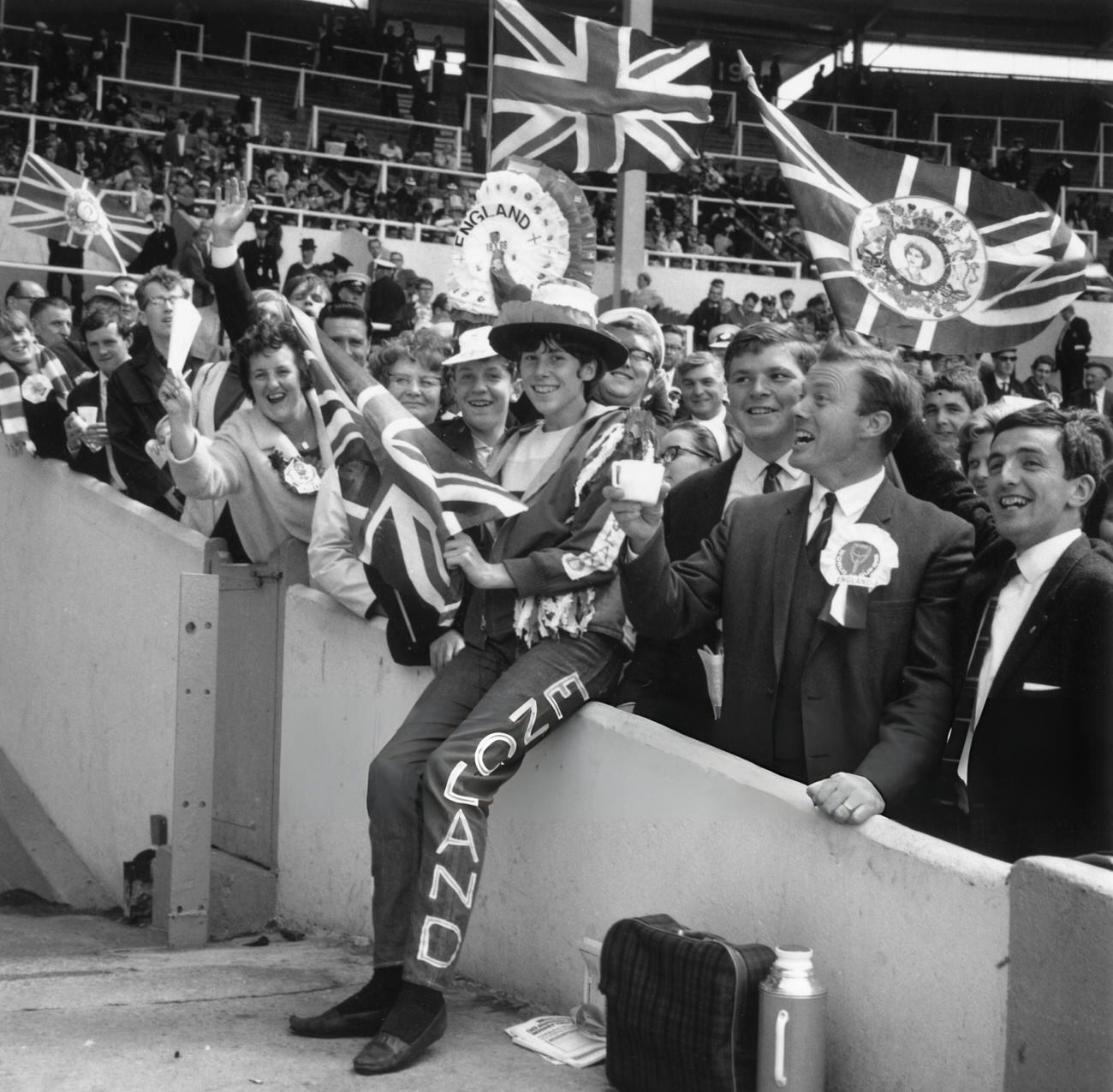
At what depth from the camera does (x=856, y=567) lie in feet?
12.4

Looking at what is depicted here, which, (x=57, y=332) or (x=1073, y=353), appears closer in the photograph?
(x=57, y=332)

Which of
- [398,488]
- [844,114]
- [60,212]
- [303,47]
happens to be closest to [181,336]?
[398,488]

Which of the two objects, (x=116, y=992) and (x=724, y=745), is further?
(x=116, y=992)

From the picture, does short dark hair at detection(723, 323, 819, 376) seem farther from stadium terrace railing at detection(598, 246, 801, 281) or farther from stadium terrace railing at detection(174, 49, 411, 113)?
stadium terrace railing at detection(174, 49, 411, 113)

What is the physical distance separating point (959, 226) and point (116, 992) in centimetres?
390

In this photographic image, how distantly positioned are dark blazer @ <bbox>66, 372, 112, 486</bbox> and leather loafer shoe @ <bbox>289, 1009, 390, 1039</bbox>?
440 cm

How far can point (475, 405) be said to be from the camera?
475cm

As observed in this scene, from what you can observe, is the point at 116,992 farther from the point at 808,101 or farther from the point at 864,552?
the point at 808,101

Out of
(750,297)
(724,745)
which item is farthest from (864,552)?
(750,297)

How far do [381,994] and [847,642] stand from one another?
1495 millimetres

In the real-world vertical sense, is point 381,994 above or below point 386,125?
below

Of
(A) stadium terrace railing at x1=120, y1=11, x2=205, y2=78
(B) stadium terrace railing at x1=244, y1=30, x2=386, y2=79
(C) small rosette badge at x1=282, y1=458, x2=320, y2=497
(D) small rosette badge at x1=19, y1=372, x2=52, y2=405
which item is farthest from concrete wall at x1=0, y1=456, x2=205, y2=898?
(B) stadium terrace railing at x1=244, y1=30, x2=386, y2=79

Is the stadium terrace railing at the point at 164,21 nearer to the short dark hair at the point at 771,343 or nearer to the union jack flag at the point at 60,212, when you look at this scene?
the union jack flag at the point at 60,212

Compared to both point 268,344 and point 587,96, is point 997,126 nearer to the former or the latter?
point 587,96
